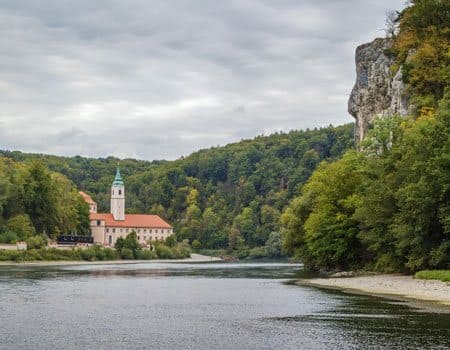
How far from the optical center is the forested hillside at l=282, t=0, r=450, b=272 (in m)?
51.9

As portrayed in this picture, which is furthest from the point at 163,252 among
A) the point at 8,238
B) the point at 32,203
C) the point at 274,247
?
the point at 8,238

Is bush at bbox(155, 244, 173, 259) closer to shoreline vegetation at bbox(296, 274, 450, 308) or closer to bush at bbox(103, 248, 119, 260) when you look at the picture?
bush at bbox(103, 248, 119, 260)

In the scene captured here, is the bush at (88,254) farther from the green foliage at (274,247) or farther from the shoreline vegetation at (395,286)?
the shoreline vegetation at (395,286)

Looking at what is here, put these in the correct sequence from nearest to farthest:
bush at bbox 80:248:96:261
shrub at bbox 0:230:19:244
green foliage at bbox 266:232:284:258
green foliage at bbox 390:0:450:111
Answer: green foliage at bbox 390:0:450:111 → shrub at bbox 0:230:19:244 → bush at bbox 80:248:96:261 → green foliage at bbox 266:232:284:258

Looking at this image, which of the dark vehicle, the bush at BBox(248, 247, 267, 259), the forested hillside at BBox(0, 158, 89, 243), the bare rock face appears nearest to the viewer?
the bare rock face

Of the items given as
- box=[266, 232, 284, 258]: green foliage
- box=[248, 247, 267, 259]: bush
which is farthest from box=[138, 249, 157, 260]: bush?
box=[248, 247, 267, 259]: bush

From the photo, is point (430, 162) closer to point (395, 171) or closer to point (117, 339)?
point (395, 171)

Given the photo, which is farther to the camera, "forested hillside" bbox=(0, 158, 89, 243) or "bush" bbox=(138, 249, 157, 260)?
"bush" bbox=(138, 249, 157, 260)

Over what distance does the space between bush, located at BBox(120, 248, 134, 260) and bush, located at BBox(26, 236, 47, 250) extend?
29.1m

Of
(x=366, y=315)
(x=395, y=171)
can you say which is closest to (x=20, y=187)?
(x=395, y=171)

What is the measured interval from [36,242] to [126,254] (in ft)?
116

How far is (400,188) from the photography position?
178 feet

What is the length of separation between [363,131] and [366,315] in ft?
186

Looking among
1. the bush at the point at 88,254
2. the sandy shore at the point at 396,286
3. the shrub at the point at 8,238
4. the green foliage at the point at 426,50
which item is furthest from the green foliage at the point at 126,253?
the sandy shore at the point at 396,286
